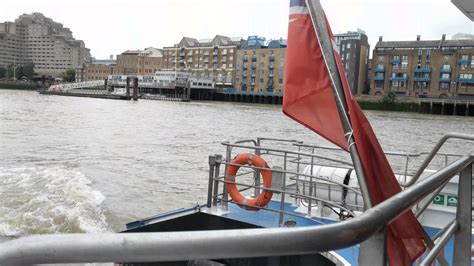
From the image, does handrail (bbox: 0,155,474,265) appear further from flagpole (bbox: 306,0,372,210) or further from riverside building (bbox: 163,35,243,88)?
riverside building (bbox: 163,35,243,88)

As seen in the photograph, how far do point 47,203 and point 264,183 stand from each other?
6.64 meters

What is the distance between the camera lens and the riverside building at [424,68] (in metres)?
86.4

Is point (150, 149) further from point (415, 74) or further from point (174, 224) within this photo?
point (415, 74)

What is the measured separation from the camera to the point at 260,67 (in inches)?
4466

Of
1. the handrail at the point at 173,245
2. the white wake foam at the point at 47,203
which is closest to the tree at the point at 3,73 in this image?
the white wake foam at the point at 47,203

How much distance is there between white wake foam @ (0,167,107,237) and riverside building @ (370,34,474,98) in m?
Answer: 85.5

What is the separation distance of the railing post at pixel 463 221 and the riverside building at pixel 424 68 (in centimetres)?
9215

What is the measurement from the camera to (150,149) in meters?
20.8

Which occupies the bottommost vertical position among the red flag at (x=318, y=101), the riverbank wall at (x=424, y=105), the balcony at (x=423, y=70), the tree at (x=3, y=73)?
the riverbank wall at (x=424, y=105)

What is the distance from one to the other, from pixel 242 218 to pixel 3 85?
137m

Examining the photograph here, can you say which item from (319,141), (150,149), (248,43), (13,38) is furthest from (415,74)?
(13,38)

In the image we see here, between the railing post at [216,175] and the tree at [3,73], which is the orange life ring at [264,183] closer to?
the railing post at [216,175]

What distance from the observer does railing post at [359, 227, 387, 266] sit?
1.26 metres

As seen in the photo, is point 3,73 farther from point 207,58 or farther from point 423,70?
point 423,70
